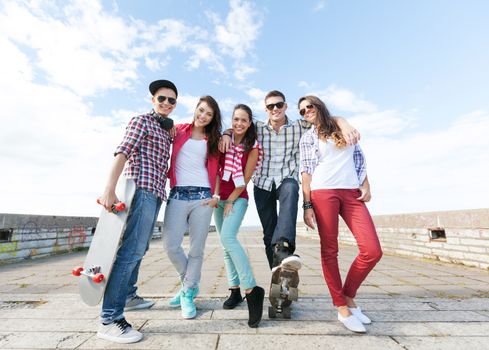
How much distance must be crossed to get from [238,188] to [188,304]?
46.4 inches

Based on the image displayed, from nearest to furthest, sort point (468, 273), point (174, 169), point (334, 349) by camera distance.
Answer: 1. point (334, 349)
2. point (174, 169)
3. point (468, 273)

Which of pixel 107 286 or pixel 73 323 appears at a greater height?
pixel 107 286

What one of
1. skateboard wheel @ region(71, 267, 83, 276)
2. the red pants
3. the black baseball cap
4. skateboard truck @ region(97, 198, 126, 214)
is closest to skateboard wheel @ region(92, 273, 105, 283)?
skateboard wheel @ region(71, 267, 83, 276)

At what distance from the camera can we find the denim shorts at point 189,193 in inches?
108

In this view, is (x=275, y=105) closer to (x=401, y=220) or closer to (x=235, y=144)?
(x=235, y=144)

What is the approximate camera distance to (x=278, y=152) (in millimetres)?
2926

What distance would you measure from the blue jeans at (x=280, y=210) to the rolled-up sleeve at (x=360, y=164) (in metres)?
0.66

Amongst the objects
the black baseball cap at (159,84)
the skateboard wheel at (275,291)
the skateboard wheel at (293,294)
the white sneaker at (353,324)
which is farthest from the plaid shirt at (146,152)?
the white sneaker at (353,324)

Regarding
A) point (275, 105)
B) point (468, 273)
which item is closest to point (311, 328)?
point (275, 105)

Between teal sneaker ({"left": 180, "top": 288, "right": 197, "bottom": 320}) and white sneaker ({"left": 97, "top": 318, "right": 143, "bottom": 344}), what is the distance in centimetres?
48

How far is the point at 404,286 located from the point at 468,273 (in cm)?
200

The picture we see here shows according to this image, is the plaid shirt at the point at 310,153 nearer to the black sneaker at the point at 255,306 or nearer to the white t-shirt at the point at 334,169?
the white t-shirt at the point at 334,169

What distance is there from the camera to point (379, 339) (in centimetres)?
211

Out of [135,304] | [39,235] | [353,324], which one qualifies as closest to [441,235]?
[353,324]
